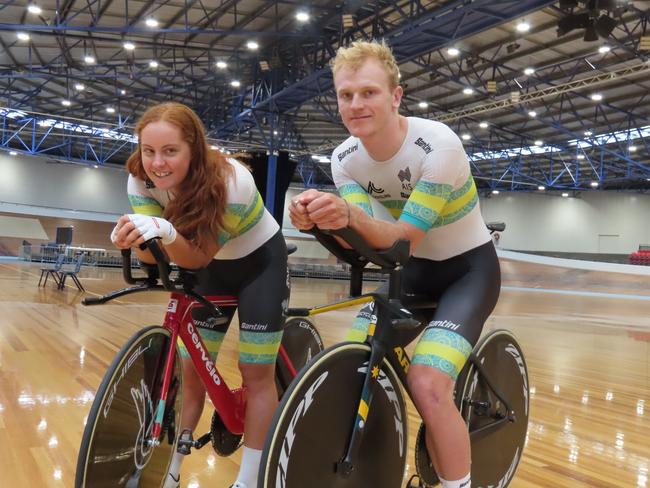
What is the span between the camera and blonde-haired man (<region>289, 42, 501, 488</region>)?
158 centimetres

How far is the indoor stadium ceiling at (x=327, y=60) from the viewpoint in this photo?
12.0m

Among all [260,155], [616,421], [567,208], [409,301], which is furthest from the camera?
[567,208]

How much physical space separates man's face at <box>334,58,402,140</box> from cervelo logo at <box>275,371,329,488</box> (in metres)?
0.71

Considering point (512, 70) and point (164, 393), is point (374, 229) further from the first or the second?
point (512, 70)

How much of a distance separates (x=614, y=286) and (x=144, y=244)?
26.4 m

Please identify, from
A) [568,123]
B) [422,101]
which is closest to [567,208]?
[568,123]

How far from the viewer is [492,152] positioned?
80.6 feet

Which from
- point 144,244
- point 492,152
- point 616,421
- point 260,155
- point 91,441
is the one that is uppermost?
point 492,152

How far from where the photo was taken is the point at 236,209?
1840mm

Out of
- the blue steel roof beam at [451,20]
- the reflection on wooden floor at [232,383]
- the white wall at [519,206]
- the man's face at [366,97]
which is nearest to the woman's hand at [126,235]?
the man's face at [366,97]

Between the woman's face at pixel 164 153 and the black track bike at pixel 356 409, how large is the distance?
0.54m

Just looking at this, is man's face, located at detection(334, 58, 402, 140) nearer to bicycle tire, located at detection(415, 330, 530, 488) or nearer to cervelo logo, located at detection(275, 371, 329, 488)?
cervelo logo, located at detection(275, 371, 329, 488)

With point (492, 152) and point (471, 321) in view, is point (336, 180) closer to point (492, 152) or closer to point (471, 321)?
point (471, 321)

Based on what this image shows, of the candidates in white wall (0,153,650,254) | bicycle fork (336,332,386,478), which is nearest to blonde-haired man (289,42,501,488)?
bicycle fork (336,332,386,478)
